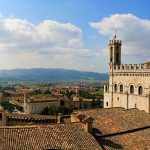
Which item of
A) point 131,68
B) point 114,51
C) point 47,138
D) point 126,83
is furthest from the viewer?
point 114,51

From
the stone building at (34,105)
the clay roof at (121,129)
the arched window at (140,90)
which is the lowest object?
the stone building at (34,105)

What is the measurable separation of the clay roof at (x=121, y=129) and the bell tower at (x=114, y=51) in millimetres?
14339

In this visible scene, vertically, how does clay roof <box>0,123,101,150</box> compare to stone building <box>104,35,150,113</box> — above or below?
below

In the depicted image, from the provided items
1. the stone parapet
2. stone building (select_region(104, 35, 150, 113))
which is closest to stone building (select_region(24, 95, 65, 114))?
stone building (select_region(104, 35, 150, 113))

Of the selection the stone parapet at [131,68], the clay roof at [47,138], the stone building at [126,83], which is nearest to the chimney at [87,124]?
the clay roof at [47,138]

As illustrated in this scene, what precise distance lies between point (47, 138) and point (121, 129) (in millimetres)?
7493

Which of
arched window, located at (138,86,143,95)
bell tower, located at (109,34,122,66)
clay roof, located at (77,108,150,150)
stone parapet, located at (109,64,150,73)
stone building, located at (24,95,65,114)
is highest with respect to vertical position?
bell tower, located at (109,34,122,66)

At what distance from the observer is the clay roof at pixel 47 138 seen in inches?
853

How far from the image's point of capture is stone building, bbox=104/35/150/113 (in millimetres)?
39469

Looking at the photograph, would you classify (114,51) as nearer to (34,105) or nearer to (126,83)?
(126,83)

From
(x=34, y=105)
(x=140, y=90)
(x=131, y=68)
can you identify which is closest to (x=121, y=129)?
(x=140, y=90)

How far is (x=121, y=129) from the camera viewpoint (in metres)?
27.8

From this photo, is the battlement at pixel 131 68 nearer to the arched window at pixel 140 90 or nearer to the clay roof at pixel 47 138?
the arched window at pixel 140 90

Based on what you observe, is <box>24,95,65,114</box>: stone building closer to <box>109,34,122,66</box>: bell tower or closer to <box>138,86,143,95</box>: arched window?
<box>109,34,122,66</box>: bell tower
